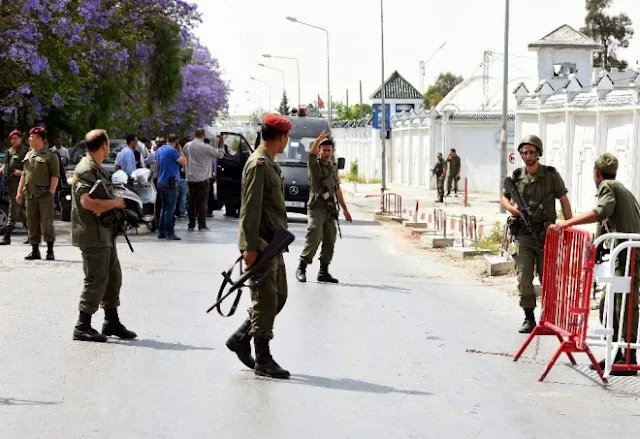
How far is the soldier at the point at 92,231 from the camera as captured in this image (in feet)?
32.4

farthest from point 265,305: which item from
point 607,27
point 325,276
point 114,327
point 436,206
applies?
point 607,27

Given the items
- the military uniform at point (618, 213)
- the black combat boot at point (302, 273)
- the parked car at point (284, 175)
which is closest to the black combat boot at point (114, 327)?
the military uniform at point (618, 213)

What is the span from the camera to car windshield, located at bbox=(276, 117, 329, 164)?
2861 centimetres

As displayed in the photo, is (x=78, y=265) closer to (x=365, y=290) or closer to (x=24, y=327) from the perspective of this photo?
(x=365, y=290)

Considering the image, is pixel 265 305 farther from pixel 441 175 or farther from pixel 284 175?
pixel 441 175

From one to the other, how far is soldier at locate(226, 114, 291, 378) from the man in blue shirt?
470 inches

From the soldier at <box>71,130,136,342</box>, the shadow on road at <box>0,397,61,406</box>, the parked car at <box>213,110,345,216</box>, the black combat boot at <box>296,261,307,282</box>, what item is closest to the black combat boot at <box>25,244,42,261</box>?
the black combat boot at <box>296,261,307,282</box>

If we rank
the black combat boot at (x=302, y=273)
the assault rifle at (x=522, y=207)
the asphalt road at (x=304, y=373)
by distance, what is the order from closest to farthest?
1. the asphalt road at (x=304, y=373)
2. the assault rifle at (x=522, y=207)
3. the black combat boot at (x=302, y=273)

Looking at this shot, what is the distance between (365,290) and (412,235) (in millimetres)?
11045

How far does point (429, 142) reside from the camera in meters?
50.6

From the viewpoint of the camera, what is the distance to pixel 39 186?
1583 cm

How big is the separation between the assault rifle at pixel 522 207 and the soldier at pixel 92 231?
10.8 ft

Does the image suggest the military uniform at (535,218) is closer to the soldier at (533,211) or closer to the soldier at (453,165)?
the soldier at (533,211)

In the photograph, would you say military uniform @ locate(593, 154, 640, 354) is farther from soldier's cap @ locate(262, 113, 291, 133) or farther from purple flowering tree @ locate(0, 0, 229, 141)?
purple flowering tree @ locate(0, 0, 229, 141)
